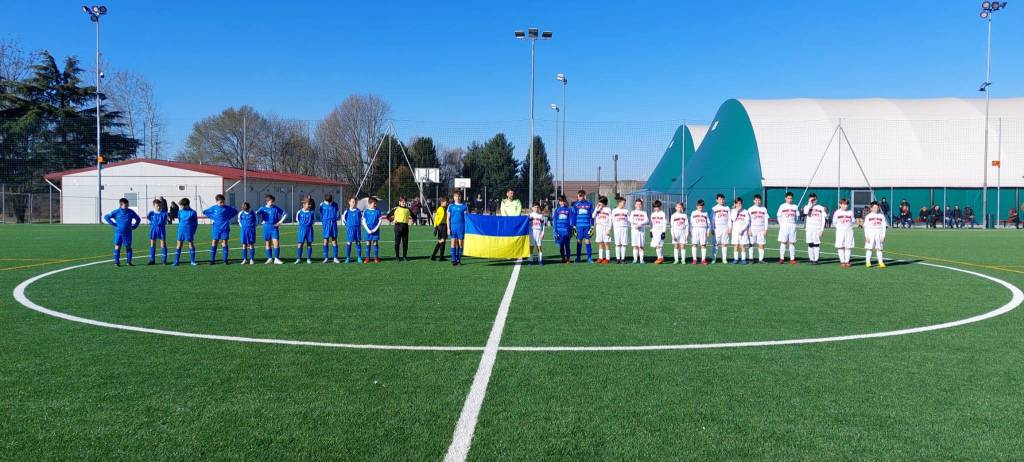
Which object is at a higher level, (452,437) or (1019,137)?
(1019,137)

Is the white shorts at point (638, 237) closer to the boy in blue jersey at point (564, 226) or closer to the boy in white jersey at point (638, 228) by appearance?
the boy in white jersey at point (638, 228)

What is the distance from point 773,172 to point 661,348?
4021 cm

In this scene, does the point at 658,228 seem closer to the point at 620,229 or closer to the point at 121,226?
the point at 620,229

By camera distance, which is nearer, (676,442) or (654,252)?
(676,442)

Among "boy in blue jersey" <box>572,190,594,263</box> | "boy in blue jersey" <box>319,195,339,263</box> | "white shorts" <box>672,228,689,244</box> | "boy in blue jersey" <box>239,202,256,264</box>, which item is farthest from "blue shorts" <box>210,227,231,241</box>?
"white shorts" <box>672,228,689,244</box>

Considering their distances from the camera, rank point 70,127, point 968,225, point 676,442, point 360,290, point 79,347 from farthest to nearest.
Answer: point 70,127 < point 968,225 < point 360,290 < point 79,347 < point 676,442

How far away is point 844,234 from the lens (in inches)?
630

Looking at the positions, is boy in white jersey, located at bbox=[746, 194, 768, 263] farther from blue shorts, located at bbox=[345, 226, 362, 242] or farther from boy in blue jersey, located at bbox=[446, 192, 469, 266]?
blue shorts, located at bbox=[345, 226, 362, 242]

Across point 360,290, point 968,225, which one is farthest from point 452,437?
point 968,225

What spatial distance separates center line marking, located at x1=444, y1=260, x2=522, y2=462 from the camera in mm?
4055

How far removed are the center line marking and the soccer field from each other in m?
0.02

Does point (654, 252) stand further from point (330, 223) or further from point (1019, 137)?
point (1019, 137)

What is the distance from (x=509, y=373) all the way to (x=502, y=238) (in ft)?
34.3

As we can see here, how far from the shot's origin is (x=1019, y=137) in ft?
149
